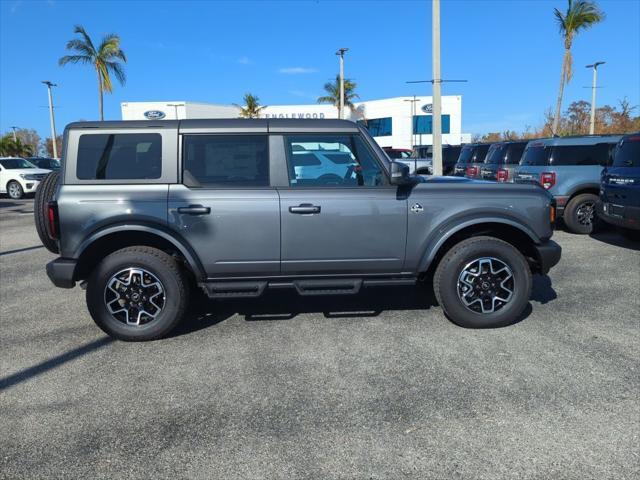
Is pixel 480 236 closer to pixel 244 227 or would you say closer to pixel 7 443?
pixel 244 227

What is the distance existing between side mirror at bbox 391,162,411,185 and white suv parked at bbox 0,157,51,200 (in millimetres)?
19599

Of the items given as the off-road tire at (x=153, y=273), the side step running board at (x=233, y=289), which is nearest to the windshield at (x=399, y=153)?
the side step running board at (x=233, y=289)

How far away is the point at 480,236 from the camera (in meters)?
4.60

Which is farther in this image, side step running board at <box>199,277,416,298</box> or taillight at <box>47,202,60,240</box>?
side step running board at <box>199,277,416,298</box>

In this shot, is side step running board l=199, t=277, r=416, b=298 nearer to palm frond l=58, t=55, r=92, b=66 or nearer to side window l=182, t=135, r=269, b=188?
side window l=182, t=135, r=269, b=188

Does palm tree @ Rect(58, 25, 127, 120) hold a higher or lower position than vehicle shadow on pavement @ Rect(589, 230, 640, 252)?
higher

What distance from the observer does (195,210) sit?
165 inches

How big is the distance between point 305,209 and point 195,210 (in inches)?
37.2

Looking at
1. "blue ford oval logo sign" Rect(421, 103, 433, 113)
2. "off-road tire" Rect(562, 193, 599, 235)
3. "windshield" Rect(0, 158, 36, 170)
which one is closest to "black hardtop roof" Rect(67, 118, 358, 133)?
"off-road tire" Rect(562, 193, 599, 235)

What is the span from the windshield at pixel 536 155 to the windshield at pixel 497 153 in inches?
82.7

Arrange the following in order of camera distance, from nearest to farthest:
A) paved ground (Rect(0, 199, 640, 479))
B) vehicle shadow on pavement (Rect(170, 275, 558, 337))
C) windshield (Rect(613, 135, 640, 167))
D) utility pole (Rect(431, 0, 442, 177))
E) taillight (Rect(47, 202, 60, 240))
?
paved ground (Rect(0, 199, 640, 479)) → taillight (Rect(47, 202, 60, 240)) → vehicle shadow on pavement (Rect(170, 275, 558, 337)) → windshield (Rect(613, 135, 640, 167)) → utility pole (Rect(431, 0, 442, 177))

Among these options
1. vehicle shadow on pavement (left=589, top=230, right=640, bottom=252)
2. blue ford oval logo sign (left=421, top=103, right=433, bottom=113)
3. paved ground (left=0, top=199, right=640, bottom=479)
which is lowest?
paved ground (left=0, top=199, right=640, bottom=479)

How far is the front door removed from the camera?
4.29 meters

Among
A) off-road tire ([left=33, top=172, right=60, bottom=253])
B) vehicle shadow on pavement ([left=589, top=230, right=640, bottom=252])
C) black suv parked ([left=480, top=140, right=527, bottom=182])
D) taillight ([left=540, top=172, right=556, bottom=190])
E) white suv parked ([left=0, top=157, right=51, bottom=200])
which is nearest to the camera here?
off-road tire ([left=33, top=172, right=60, bottom=253])
